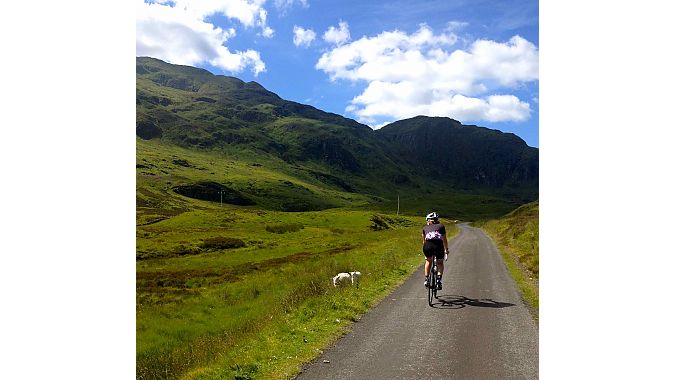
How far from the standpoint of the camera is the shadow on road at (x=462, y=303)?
14117 millimetres

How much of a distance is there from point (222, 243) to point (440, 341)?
6050 cm

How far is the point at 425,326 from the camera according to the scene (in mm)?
11492

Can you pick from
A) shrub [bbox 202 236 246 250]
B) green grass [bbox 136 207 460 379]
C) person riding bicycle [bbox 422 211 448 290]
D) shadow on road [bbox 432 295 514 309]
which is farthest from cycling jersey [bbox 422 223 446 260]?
shrub [bbox 202 236 246 250]

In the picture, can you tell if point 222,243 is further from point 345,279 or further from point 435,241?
point 435,241

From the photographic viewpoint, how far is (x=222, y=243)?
67.1 meters

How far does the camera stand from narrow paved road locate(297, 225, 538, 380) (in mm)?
8188

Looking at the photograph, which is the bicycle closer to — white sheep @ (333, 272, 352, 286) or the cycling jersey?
the cycling jersey

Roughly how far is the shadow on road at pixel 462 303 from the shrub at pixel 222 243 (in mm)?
53738

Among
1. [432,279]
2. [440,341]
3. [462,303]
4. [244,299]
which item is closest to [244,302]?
[244,299]
